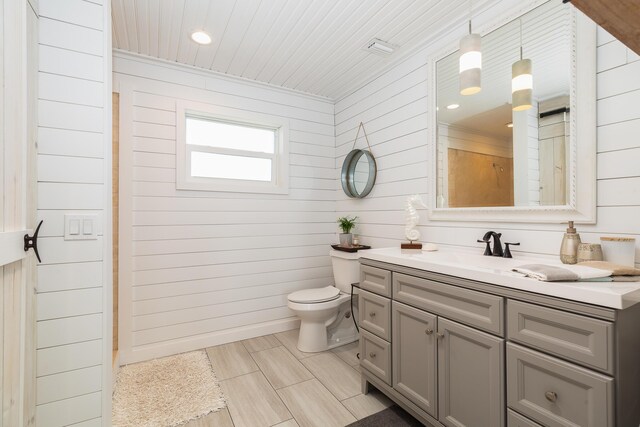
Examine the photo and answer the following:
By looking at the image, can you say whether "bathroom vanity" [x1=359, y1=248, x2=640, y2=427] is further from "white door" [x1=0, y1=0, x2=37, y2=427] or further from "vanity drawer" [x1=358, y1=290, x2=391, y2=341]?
"white door" [x1=0, y1=0, x2=37, y2=427]

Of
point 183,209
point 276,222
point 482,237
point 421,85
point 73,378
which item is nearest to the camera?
point 73,378

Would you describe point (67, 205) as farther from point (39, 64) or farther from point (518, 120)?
point (518, 120)

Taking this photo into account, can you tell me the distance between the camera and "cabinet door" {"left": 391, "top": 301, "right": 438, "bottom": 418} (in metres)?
1.51

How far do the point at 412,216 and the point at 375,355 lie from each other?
1005mm

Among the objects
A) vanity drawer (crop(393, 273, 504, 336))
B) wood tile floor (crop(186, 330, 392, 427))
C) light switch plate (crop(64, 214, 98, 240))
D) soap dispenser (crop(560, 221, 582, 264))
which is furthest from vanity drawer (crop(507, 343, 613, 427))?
light switch plate (crop(64, 214, 98, 240))

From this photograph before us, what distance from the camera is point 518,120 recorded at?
5.64ft

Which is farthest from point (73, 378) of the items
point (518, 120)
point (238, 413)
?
point (518, 120)

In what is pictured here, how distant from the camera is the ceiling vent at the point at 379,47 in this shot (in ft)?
7.36

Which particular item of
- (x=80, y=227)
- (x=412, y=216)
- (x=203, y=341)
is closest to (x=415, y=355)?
(x=412, y=216)

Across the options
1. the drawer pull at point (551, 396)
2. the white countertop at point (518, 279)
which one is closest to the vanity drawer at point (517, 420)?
the drawer pull at point (551, 396)

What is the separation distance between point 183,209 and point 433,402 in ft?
7.63

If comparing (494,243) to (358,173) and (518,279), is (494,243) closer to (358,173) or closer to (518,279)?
(518,279)

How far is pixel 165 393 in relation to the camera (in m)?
1.99

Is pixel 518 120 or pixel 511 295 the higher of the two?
pixel 518 120
